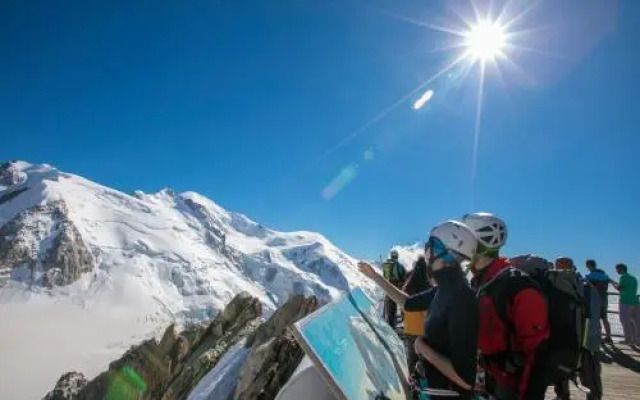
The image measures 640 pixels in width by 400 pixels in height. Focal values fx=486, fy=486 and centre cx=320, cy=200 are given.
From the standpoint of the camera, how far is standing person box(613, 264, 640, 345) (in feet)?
56.4

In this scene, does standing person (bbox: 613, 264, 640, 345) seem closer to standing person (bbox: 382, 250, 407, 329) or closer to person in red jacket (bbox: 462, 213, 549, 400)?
standing person (bbox: 382, 250, 407, 329)

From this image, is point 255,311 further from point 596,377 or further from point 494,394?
point 494,394

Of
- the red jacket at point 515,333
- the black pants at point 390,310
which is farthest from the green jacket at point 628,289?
the red jacket at point 515,333

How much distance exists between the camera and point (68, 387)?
2683 cm

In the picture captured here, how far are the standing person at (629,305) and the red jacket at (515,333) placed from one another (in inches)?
573

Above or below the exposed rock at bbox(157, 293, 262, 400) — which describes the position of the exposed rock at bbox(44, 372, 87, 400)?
below

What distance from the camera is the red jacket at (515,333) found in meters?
5.11

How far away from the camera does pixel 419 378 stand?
5840 millimetres

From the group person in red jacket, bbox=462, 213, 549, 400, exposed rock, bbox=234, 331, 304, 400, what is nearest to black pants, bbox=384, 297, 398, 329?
exposed rock, bbox=234, 331, 304, 400

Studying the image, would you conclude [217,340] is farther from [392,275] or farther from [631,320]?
[631,320]

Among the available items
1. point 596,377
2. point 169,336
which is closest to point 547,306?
point 596,377

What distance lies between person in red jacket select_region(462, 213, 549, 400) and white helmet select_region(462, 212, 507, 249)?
246mm

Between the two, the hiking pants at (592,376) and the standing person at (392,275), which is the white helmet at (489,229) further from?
the standing person at (392,275)

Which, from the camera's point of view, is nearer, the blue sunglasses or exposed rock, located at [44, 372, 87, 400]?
the blue sunglasses
